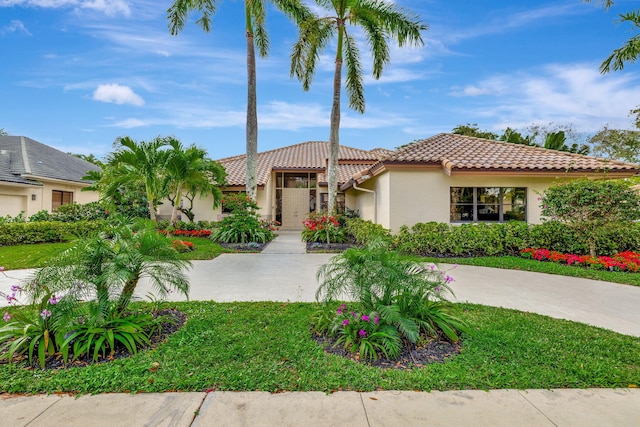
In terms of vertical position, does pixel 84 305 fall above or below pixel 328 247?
above

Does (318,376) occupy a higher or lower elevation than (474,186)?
lower

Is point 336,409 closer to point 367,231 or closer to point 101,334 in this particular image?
point 101,334

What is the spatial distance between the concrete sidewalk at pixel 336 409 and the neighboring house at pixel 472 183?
8.20 m

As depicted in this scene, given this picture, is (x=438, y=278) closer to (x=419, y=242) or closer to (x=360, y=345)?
(x=360, y=345)

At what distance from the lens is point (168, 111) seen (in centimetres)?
1616

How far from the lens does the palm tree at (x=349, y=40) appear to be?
1219cm

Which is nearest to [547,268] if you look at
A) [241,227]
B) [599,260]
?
[599,260]

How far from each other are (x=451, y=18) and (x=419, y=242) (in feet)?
31.2

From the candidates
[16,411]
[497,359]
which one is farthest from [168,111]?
[497,359]

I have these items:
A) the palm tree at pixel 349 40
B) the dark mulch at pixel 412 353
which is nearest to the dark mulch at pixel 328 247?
the palm tree at pixel 349 40

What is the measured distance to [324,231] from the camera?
41.7ft

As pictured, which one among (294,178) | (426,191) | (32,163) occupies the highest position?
(32,163)

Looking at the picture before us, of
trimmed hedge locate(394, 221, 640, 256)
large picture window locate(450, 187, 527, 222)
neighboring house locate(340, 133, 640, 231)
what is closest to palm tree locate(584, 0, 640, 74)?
neighboring house locate(340, 133, 640, 231)

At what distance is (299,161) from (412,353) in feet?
61.1
